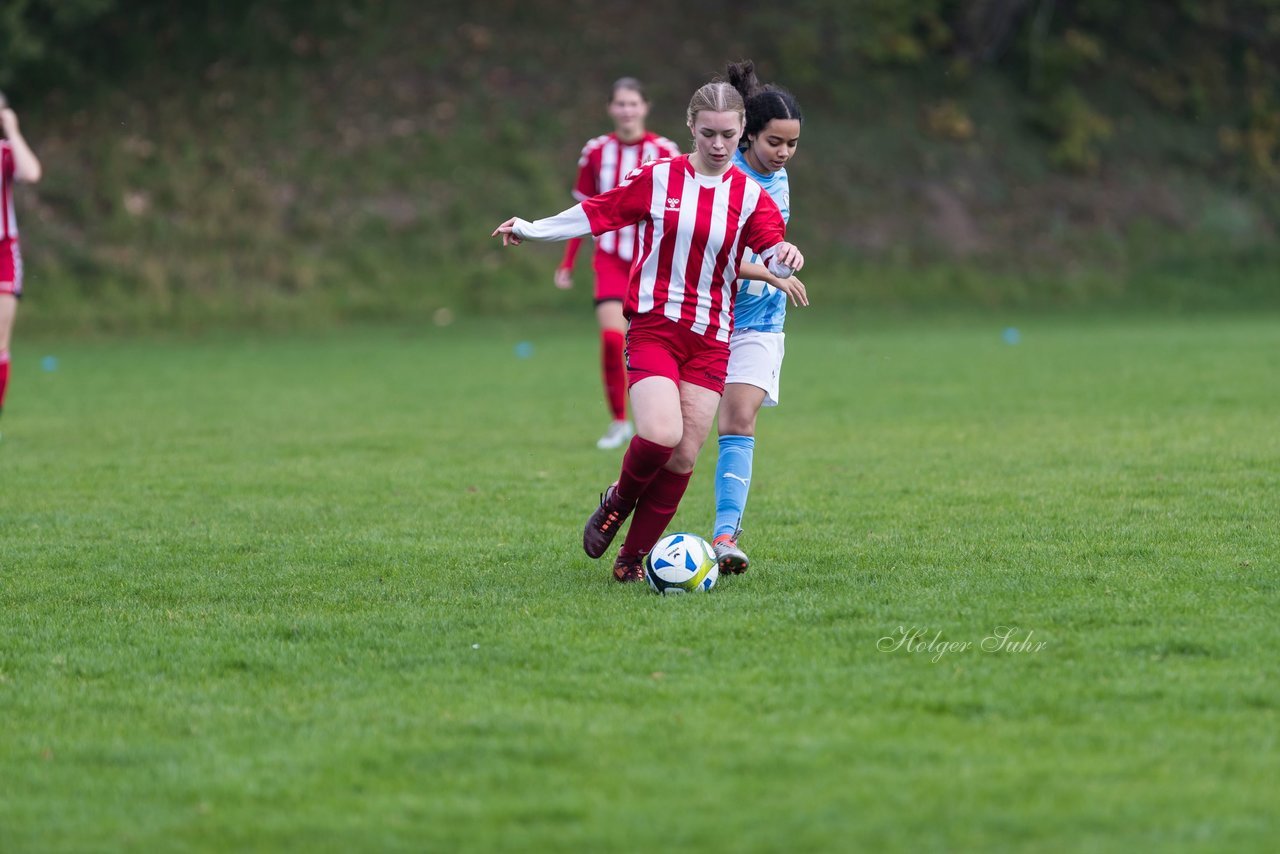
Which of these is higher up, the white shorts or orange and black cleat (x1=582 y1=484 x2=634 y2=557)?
the white shorts

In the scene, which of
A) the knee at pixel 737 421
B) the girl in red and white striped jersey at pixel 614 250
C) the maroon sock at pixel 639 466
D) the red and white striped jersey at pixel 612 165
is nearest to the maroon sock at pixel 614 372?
the girl in red and white striped jersey at pixel 614 250

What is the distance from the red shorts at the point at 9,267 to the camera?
34.8 feet

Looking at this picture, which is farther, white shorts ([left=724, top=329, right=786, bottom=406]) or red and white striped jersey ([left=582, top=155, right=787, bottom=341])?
white shorts ([left=724, top=329, right=786, bottom=406])

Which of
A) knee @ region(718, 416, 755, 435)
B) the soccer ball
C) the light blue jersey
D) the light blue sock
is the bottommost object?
the soccer ball

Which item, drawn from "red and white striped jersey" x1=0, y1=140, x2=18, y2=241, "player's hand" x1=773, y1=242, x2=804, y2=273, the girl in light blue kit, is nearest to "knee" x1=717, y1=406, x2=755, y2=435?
the girl in light blue kit

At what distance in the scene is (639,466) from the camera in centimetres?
580

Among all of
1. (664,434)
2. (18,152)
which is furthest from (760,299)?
(18,152)

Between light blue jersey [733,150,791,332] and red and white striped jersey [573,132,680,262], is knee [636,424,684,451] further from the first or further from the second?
red and white striped jersey [573,132,680,262]

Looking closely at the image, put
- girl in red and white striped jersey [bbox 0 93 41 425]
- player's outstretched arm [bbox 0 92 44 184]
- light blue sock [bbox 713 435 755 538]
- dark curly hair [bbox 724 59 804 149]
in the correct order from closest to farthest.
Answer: dark curly hair [bbox 724 59 804 149], light blue sock [bbox 713 435 755 538], player's outstretched arm [bbox 0 92 44 184], girl in red and white striped jersey [bbox 0 93 41 425]

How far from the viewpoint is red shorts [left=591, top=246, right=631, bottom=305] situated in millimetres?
10609

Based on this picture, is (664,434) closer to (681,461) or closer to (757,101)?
(681,461)

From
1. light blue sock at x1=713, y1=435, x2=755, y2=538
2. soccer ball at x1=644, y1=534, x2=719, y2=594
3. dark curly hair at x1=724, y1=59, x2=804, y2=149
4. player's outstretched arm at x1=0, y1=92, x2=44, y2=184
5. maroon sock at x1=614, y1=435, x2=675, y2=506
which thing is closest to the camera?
soccer ball at x1=644, y1=534, x2=719, y2=594

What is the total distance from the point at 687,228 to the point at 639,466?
91 centimetres

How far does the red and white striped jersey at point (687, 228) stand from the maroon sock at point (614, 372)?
469 cm
